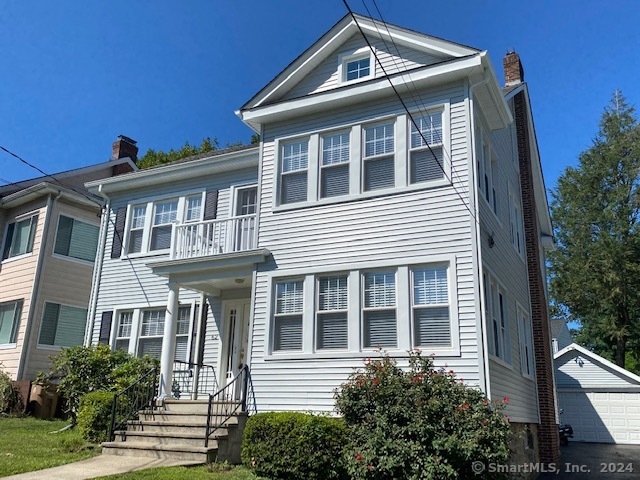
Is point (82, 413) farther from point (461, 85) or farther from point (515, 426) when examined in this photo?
point (461, 85)

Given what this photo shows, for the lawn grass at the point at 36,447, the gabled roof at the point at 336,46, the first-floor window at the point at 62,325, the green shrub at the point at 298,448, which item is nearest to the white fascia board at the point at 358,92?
the gabled roof at the point at 336,46

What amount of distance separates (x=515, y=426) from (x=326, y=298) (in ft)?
15.2

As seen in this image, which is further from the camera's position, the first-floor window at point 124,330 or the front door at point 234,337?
the first-floor window at point 124,330

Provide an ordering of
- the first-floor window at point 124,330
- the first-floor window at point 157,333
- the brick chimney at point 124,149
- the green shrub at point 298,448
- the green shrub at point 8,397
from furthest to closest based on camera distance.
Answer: the brick chimney at point 124,149, the green shrub at point 8,397, the first-floor window at point 124,330, the first-floor window at point 157,333, the green shrub at point 298,448

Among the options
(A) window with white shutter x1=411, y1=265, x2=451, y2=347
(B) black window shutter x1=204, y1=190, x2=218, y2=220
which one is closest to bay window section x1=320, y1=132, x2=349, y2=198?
(A) window with white shutter x1=411, y1=265, x2=451, y2=347

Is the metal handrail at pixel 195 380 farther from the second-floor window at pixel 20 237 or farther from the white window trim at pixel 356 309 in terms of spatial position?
the second-floor window at pixel 20 237

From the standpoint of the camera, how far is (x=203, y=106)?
2553cm

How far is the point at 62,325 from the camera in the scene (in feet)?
59.0

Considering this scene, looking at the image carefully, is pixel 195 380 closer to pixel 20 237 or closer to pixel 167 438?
pixel 167 438

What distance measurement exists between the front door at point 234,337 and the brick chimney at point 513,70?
35.9 ft

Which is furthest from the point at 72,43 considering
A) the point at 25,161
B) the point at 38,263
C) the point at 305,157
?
the point at 38,263

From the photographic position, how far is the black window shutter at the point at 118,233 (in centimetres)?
1595

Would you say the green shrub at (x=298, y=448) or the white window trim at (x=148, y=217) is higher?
the white window trim at (x=148, y=217)

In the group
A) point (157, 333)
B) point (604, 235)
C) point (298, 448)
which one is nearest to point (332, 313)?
point (298, 448)
